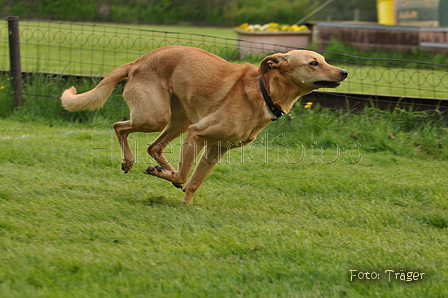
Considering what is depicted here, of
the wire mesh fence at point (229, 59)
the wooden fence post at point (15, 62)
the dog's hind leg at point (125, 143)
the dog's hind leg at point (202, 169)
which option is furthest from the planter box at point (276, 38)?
the dog's hind leg at point (202, 169)

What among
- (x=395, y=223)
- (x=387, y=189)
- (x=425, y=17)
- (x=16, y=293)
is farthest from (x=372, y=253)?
(x=425, y=17)

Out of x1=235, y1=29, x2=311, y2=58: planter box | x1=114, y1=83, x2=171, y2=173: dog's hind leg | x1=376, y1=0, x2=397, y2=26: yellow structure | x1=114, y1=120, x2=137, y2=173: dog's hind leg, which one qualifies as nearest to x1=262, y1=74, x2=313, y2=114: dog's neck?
x1=114, y1=83, x2=171, y2=173: dog's hind leg

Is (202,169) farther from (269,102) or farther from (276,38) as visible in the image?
(276,38)

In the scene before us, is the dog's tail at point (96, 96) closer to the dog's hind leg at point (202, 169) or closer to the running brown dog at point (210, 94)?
the running brown dog at point (210, 94)

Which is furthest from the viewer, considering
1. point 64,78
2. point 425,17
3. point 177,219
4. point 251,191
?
point 425,17

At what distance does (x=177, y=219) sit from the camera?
4.27m

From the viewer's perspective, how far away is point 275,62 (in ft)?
15.3

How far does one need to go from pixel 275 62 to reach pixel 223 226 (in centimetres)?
147

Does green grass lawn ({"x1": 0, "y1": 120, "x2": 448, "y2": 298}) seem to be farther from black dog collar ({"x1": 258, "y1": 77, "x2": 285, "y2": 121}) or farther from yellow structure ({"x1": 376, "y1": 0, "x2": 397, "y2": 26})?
yellow structure ({"x1": 376, "y1": 0, "x2": 397, "y2": 26})

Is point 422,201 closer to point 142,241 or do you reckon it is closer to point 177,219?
point 177,219

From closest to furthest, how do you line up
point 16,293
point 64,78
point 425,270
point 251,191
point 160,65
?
point 16,293 → point 425,270 → point 160,65 → point 251,191 → point 64,78

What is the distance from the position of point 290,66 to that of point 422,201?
182cm

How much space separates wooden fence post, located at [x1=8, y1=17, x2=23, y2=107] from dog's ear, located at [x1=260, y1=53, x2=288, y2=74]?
15.3ft

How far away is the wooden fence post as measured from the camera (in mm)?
7980
